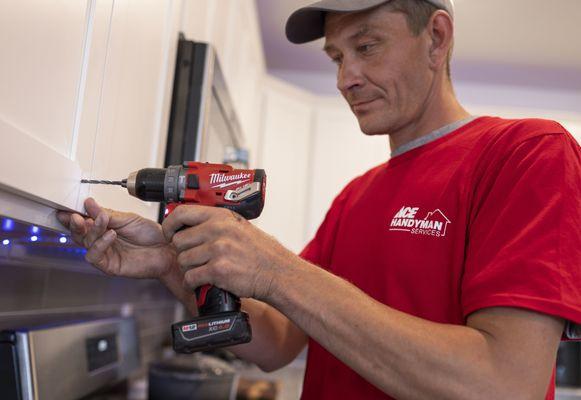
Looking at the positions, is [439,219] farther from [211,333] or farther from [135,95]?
[135,95]

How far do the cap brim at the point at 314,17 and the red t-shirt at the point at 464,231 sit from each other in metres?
0.30

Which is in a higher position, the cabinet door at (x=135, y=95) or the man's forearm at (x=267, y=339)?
the cabinet door at (x=135, y=95)

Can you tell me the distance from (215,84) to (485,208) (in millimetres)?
753

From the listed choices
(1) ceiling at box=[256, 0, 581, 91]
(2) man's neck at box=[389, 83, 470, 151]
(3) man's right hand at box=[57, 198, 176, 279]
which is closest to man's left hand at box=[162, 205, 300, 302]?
(3) man's right hand at box=[57, 198, 176, 279]

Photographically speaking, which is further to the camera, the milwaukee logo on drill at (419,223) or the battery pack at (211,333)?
the milwaukee logo on drill at (419,223)

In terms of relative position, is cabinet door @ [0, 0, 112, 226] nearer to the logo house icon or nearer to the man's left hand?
the man's left hand

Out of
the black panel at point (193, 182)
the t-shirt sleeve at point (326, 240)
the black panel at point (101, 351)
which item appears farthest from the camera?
the black panel at point (101, 351)

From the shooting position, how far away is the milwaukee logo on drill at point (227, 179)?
0.86m

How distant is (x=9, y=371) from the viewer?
107cm

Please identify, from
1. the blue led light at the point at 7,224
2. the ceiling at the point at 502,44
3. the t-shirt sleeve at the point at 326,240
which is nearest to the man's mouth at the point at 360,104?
the t-shirt sleeve at the point at 326,240

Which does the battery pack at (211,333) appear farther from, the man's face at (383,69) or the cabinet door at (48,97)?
the man's face at (383,69)

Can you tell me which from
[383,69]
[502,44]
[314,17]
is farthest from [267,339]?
[502,44]

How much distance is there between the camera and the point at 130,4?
97 cm

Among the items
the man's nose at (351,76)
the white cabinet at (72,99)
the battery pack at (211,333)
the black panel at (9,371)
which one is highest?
the man's nose at (351,76)
